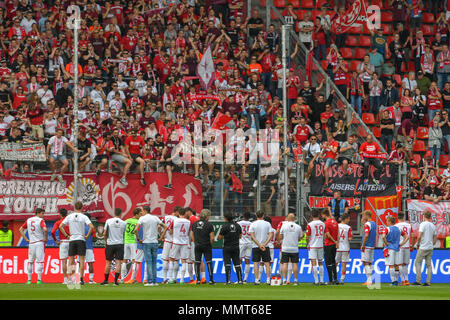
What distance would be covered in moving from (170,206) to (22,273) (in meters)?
5.09

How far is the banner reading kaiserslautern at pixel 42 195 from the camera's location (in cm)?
2803

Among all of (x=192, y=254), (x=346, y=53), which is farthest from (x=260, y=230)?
(x=346, y=53)

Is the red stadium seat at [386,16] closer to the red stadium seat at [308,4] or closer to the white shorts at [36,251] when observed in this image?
the red stadium seat at [308,4]

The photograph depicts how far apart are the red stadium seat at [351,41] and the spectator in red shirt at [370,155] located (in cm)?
891

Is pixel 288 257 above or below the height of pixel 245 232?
below

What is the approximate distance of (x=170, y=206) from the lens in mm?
29312

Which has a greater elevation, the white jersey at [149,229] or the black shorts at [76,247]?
the white jersey at [149,229]

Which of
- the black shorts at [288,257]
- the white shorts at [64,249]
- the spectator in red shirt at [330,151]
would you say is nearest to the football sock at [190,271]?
the black shorts at [288,257]

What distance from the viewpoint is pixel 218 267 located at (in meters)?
27.5

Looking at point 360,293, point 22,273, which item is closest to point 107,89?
point 22,273

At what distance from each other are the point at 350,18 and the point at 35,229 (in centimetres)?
1684

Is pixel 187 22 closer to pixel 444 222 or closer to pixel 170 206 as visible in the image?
pixel 170 206

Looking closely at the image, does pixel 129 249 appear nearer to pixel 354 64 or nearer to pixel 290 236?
pixel 290 236

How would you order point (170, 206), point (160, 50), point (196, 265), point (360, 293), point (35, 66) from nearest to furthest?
1. point (360, 293)
2. point (196, 265)
3. point (170, 206)
4. point (35, 66)
5. point (160, 50)
